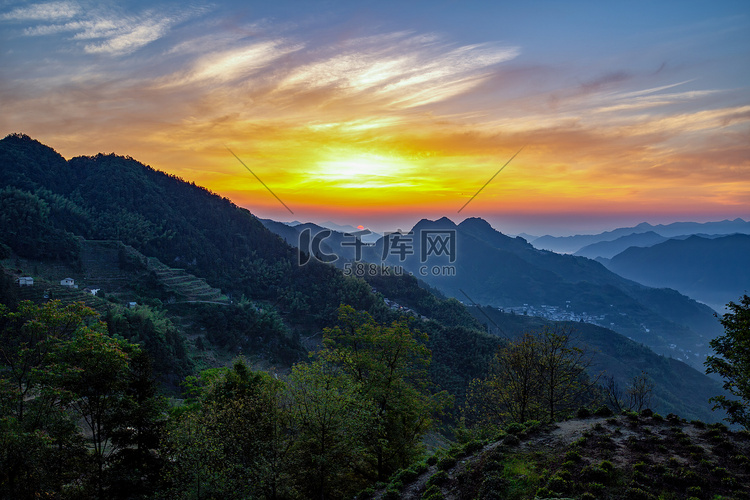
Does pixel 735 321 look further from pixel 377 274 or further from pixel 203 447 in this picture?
pixel 377 274

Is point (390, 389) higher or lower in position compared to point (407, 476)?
higher

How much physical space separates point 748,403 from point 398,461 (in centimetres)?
1966

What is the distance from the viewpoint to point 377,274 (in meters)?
116

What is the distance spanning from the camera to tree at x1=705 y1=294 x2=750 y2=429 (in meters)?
16.8

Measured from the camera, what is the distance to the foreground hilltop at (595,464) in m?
13.3

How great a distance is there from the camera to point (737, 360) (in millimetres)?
17547

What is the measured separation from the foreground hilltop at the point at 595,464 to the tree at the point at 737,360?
1219 millimetres

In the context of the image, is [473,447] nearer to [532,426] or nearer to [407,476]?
[532,426]

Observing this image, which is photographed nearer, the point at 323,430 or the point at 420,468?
the point at 323,430

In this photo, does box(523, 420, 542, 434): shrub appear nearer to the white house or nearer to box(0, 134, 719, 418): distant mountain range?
box(0, 134, 719, 418): distant mountain range

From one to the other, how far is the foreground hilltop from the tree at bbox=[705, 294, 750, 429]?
1219 mm

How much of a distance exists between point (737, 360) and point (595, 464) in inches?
382
